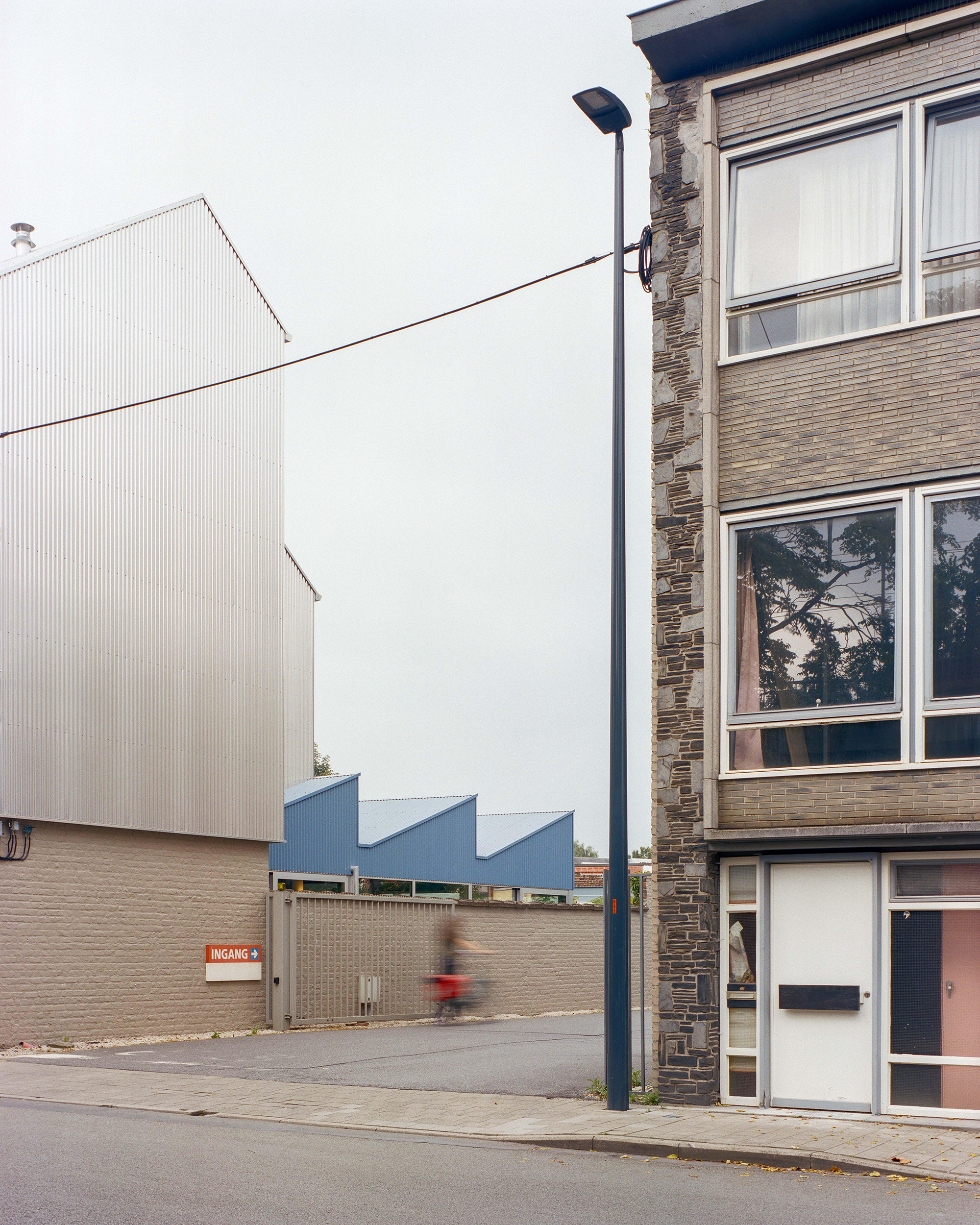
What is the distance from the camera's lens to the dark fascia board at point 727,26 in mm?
13141

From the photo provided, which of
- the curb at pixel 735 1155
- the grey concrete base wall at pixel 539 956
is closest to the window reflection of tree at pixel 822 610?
the curb at pixel 735 1155

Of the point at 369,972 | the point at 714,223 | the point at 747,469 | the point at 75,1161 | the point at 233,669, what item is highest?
the point at 714,223

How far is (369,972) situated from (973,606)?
15.5 meters

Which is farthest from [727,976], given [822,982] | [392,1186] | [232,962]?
[232,962]

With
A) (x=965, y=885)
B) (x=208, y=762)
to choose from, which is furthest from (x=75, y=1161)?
(x=208, y=762)

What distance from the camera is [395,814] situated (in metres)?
37.5

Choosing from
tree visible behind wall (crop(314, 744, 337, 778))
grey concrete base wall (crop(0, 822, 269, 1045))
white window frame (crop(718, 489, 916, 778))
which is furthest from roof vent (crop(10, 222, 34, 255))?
tree visible behind wall (crop(314, 744, 337, 778))

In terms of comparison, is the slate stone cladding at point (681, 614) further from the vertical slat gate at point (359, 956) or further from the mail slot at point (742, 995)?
the vertical slat gate at point (359, 956)

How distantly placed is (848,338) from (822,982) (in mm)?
5961

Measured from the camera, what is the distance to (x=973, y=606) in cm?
1190

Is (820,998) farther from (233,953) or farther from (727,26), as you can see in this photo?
(233,953)

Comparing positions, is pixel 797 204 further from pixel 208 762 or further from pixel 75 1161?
pixel 208 762

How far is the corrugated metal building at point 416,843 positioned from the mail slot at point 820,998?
17.5 metres

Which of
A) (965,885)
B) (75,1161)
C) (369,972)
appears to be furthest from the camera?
(369,972)
